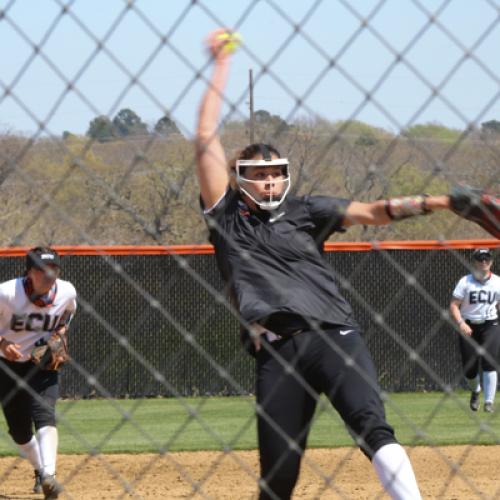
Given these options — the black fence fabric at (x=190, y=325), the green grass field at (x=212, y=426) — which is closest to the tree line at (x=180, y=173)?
the black fence fabric at (x=190, y=325)

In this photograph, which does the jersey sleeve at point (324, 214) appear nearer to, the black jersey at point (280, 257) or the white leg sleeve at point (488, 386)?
the black jersey at point (280, 257)

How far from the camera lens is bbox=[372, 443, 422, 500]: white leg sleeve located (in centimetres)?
470

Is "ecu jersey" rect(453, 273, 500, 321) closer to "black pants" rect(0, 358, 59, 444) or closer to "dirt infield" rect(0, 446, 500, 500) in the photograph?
"dirt infield" rect(0, 446, 500, 500)

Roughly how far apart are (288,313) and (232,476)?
4.47 m

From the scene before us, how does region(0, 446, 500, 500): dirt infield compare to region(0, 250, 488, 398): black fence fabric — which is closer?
region(0, 446, 500, 500): dirt infield

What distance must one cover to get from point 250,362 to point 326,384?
35.3 ft

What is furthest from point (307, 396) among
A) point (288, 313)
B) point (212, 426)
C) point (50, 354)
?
Answer: point (212, 426)

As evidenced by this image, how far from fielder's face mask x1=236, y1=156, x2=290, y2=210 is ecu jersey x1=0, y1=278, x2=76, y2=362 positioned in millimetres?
3363

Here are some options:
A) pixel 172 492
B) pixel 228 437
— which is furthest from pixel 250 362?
pixel 172 492

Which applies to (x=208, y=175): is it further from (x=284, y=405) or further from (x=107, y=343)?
(x=107, y=343)

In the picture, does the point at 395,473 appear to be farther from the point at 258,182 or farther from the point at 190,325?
the point at 190,325

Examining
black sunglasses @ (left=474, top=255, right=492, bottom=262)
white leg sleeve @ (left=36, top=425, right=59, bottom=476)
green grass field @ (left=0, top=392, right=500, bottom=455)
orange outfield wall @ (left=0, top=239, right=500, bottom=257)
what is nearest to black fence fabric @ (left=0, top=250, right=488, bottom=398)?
orange outfield wall @ (left=0, top=239, right=500, bottom=257)

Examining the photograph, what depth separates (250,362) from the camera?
1559 cm

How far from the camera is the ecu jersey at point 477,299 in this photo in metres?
13.7
